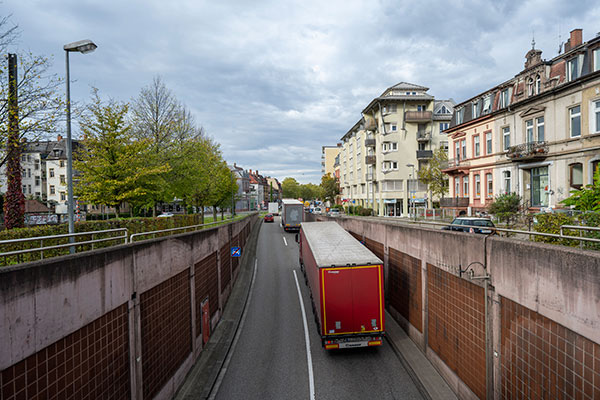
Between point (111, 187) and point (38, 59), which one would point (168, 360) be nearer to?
point (38, 59)

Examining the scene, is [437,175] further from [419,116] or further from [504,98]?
[419,116]

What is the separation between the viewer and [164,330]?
8.62m

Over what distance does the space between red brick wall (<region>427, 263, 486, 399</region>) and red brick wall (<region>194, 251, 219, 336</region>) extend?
318 inches

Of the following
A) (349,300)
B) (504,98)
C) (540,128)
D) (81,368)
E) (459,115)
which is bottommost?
(349,300)

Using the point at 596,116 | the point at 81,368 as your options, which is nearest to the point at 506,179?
the point at 596,116

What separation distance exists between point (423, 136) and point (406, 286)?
158ft

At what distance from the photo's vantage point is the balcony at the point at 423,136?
55.4 m

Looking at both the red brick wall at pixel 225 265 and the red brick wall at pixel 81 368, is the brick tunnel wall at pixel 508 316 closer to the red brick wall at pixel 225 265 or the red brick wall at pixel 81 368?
the red brick wall at pixel 81 368

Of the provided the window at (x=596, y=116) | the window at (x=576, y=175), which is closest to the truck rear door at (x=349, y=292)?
the window at (x=596, y=116)

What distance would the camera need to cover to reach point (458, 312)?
882 centimetres

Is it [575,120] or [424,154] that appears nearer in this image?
[575,120]

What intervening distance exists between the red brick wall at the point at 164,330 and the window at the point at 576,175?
2614 centimetres

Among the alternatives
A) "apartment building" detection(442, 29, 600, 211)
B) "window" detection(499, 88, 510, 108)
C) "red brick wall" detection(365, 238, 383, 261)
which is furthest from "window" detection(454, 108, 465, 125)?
"red brick wall" detection(365, 238, 383, 261)

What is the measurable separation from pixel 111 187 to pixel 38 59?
28.6 feet
